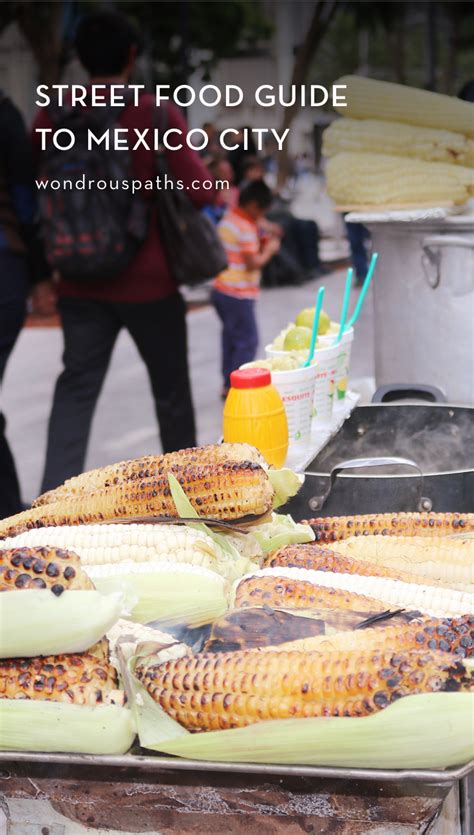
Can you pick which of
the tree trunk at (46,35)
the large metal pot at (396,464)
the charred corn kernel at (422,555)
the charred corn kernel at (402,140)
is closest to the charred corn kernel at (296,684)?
the charred corn kernel at (422,555)

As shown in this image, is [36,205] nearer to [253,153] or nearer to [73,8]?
[253,153]

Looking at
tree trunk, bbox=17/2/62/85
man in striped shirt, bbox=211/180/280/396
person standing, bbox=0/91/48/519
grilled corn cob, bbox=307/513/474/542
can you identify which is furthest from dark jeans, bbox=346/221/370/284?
grilled corn cob, bbox=307/513/474/542

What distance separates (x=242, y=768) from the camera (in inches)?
53.8

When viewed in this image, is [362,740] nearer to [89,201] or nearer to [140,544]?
[140,544]

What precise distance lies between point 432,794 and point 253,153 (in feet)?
36.9

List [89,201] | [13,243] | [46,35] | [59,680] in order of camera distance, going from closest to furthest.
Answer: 1. [59,680]
2. [89,201]
3. [13,243]
4. [46,35]

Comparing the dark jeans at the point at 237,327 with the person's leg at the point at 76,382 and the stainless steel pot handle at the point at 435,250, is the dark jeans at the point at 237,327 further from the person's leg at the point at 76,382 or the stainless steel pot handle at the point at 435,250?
the stainless steel pot handle at the point at 435,250

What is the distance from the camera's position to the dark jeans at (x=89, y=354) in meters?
4.70

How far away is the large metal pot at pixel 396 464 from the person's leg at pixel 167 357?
1.84 meters

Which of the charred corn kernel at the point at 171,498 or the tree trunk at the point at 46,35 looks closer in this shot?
the charred corn kernel at the point at 171,498

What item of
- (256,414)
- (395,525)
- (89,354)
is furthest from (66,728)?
(89,354)

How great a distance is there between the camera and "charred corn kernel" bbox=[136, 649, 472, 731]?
1.38 meters

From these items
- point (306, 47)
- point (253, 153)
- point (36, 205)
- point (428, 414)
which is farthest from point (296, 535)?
point (306, 47)

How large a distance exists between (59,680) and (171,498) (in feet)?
1.93
